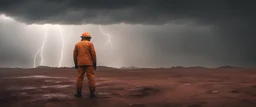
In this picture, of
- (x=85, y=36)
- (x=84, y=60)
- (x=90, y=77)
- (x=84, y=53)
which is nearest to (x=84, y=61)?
(x=84, y=60)

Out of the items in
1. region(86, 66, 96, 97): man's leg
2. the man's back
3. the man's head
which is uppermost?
the man's head

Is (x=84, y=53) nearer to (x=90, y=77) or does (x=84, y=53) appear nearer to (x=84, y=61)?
(x=84, y=61)

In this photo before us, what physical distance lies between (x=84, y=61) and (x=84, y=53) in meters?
0.30

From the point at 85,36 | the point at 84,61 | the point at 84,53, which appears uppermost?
the point at 85,36

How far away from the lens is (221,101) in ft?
29.3

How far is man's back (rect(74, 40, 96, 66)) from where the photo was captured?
1052 cm

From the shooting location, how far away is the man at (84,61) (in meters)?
10.5

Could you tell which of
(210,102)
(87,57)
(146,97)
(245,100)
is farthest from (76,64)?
(245,100)

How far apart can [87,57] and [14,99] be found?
270 cm

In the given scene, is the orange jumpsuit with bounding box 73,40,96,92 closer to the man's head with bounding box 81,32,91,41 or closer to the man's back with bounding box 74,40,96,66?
the man's back with bounding box 74,40,96,66

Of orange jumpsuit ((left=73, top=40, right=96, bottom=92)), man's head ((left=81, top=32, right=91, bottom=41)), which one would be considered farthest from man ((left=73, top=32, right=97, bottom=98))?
man's head ((left=81, top=32, right=91, bottom=41))

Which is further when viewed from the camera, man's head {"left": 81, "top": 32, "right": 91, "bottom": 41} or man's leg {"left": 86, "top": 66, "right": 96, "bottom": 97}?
man's head {"left": 81, "top": 32, "right": 91, "bottom": 41}

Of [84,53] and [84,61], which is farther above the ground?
[84,53]

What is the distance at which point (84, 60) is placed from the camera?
34.5 feet
